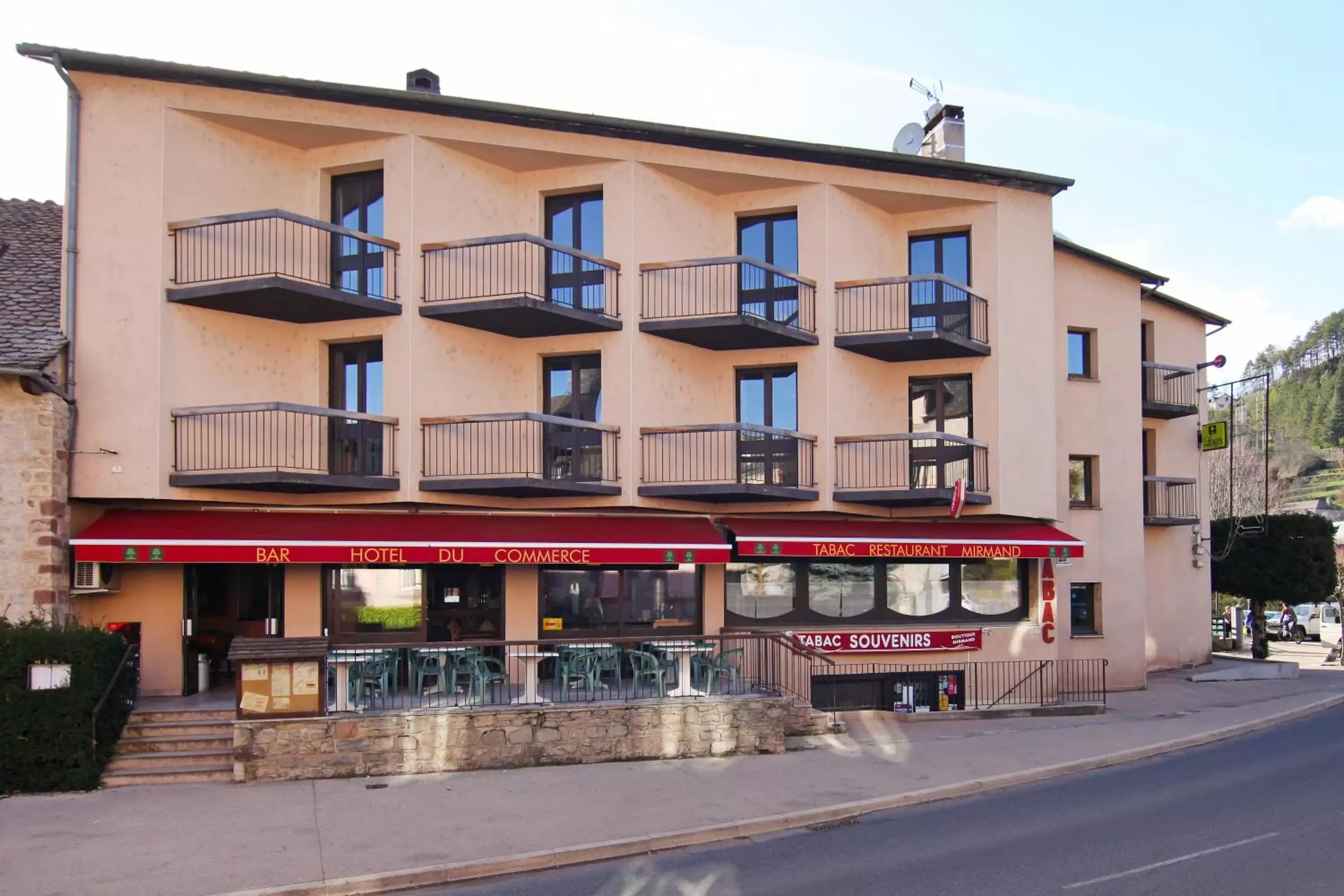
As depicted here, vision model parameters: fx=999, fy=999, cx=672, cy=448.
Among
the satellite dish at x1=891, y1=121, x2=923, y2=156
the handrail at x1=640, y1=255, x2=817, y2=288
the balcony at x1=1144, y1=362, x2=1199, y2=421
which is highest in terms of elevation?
the satellite dish at x1=891, y1=121, x2=923, y2=156

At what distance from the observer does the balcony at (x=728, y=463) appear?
18375mm

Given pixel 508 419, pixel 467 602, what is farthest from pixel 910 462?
pixel 467 602

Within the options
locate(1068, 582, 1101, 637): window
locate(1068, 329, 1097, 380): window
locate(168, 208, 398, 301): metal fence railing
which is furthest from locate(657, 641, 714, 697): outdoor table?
locate(1068, 329, 1097, 380): window

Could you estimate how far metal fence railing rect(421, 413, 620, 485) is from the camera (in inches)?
690

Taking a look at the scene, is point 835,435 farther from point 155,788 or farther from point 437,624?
point 155,788

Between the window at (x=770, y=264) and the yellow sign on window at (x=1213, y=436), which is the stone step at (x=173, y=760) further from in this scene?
the yellow sign on window at (x=1213, y=436)

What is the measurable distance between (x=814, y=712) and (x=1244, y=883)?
319 inches

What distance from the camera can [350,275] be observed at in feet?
58.6

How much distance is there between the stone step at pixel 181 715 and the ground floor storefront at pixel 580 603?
3.71 ft

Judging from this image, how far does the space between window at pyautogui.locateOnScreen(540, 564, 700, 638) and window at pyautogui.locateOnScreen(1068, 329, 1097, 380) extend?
1105 cm

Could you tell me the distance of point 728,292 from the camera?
63.6ft

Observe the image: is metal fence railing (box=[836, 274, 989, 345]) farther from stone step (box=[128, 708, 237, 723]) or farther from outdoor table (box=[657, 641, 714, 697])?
stone step (box=[128, 708, 237, 723])

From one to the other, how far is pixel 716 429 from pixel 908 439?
4.07m

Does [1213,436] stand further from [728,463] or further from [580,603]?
[580,603]
